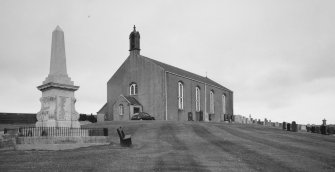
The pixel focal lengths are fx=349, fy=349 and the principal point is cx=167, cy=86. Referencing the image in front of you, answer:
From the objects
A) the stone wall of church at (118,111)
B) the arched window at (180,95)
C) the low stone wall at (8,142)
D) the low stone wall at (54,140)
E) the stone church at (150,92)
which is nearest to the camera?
the low stone wall at (54,140)

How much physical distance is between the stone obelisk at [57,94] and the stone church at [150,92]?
86.1 feet

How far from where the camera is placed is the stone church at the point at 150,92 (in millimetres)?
47281

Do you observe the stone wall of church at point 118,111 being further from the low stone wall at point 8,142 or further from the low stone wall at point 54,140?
the low stone wall at point 8,142

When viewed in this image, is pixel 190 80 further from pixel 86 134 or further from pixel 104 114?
pixel 86 134

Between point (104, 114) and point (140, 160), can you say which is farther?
point (104, 114)

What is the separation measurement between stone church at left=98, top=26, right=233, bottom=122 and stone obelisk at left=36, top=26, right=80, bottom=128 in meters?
26.2

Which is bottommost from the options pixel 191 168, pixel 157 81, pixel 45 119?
pixel 191 168

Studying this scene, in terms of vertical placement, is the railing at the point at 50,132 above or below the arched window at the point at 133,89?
below

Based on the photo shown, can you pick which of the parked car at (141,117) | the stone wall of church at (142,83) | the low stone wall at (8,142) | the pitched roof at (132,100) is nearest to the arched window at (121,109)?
the pitched roof at (132,100)

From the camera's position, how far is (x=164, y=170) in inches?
447

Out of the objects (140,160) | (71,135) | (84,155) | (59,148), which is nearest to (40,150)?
(59,148)

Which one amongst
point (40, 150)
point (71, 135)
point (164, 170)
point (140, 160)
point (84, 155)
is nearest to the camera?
point (164, 170)

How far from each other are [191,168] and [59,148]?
346 inches

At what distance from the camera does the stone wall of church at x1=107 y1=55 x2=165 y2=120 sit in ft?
155
